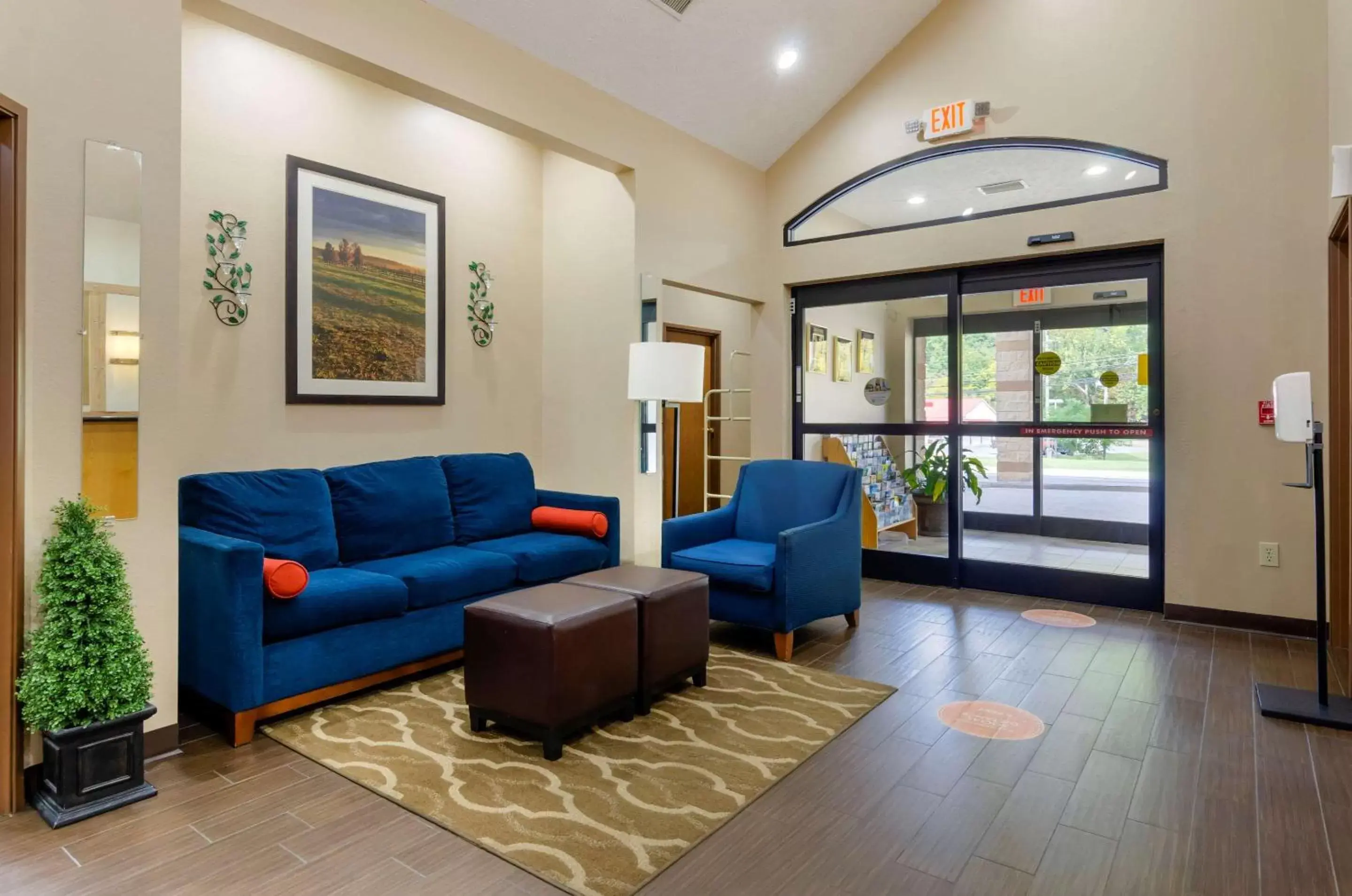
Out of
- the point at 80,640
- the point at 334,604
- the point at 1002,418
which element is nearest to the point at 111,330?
the point at 80,640

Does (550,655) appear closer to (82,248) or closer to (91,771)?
(91,771)

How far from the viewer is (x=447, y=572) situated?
3729 millimetres

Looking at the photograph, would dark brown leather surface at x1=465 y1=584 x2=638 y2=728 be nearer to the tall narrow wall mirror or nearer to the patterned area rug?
the patterned area rug

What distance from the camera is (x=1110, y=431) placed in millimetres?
4902

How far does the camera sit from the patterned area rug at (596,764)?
221 cm

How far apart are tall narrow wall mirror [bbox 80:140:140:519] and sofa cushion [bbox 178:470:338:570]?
2.26 feet

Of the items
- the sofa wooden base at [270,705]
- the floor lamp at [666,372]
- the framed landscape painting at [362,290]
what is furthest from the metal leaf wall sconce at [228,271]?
the floor lamp at [666,372]

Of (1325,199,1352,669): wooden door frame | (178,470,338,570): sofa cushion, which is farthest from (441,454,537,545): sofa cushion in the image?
(1325,199,1352,669): wooden door frame

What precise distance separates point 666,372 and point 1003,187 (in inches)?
105

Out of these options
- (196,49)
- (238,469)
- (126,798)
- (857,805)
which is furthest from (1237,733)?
(196,49)

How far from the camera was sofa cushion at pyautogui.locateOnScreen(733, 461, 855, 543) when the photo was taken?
177 inches

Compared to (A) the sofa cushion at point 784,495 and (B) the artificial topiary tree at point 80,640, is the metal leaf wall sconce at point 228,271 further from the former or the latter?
(A) the sofa cushion at point 784,495

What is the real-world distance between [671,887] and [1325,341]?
444 centimetres

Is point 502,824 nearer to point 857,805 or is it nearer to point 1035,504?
point 857,805
